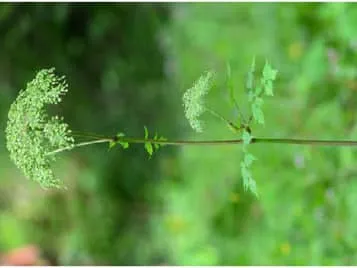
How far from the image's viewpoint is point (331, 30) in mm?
1618

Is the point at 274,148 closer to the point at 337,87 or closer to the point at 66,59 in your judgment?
the point at 337,87

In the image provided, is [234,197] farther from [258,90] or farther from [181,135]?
[258,90]

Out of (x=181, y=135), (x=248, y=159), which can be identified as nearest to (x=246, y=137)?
(x=248, y=159)

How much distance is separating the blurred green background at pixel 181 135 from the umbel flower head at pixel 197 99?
0.63 metres

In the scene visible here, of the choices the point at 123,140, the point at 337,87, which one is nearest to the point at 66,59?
the point at 337,87

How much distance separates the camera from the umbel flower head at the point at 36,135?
0.68 meters

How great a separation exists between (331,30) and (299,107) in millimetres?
193

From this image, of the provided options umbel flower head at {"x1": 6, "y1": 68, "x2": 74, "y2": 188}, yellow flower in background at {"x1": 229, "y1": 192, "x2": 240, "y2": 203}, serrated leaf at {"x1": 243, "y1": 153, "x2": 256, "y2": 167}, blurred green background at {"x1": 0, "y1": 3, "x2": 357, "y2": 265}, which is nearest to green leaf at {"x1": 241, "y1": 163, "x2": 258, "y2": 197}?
serrated leaf at {"x1": 243, "y1": 153, "x2": 256, "y2": 167}

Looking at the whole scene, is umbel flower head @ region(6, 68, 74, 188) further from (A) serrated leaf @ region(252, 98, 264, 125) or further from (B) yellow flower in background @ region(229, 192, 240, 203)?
(B) yellow flower in background @ region(229, 192, 240, 203)

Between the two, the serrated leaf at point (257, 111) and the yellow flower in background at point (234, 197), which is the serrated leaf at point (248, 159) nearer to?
the serrated leaf at point (257, 111)

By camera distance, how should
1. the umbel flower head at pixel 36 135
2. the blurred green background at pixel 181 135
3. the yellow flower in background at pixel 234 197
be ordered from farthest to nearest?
the yellow flower in background at pixel 234 197, the blurred green background at pixel 181 135, the umbel flower head at pixel 36 135

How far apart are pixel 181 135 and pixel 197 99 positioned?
1245 millimetres

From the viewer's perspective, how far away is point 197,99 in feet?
2.35

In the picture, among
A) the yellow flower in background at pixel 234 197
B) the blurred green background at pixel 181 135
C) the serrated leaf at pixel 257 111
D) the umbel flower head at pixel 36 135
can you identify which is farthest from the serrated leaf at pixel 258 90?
the yellow flower in background at pixel 234 197
